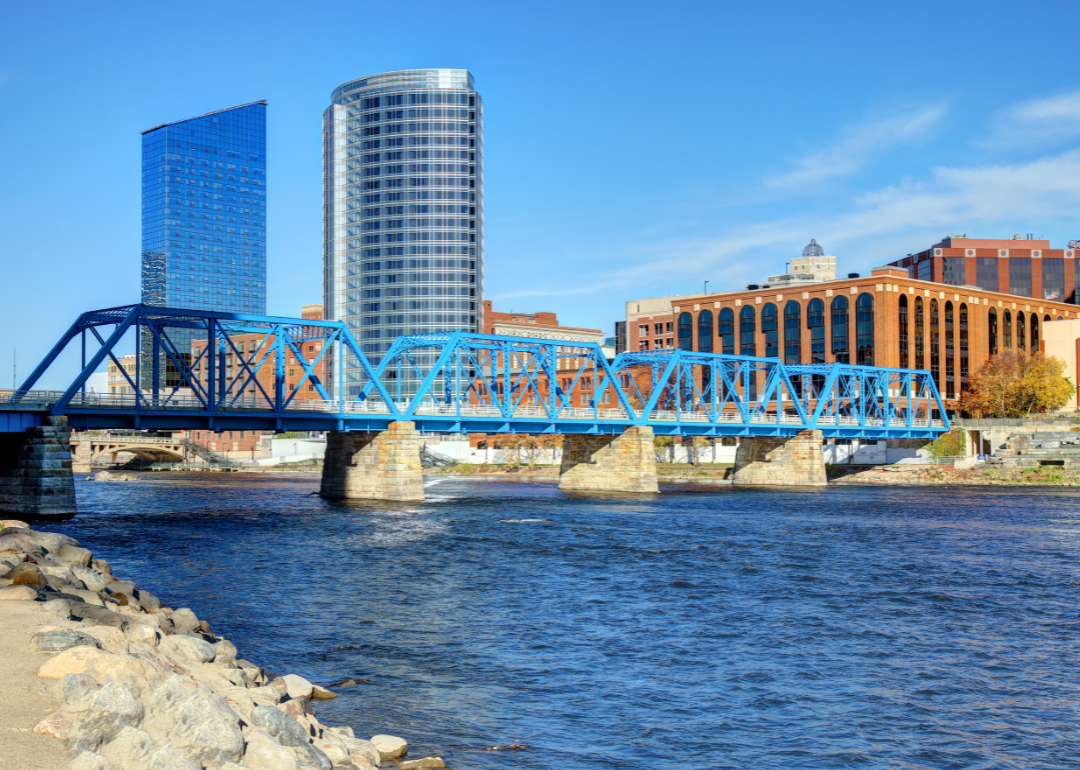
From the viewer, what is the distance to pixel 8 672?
13.0 metres

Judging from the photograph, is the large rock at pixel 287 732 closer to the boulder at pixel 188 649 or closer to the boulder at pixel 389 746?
the boulder at pixel 389 746

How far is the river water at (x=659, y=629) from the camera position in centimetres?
1873

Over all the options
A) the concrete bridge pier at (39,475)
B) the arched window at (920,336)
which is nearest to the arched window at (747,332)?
the arched window at (920,336)

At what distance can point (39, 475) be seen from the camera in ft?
185

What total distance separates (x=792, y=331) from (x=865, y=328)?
1205cm

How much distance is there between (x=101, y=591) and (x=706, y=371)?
168 meters

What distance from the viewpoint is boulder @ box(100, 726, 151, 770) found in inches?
428

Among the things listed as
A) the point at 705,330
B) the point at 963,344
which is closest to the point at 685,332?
the point at 705,330

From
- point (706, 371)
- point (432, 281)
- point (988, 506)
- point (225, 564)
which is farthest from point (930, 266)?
point (225, 564)

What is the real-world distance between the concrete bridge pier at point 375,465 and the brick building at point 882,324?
3035 inches

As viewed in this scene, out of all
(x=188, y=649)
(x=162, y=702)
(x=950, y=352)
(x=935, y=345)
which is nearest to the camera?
(x=162, y=702)

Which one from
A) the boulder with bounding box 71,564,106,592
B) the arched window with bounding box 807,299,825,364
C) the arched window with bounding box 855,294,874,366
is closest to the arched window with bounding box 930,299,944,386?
the arched window with bounding box 855,294,874,366

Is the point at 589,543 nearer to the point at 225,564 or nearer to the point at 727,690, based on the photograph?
the point at 225,564

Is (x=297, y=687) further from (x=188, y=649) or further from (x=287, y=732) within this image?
(x=287, y=732)
